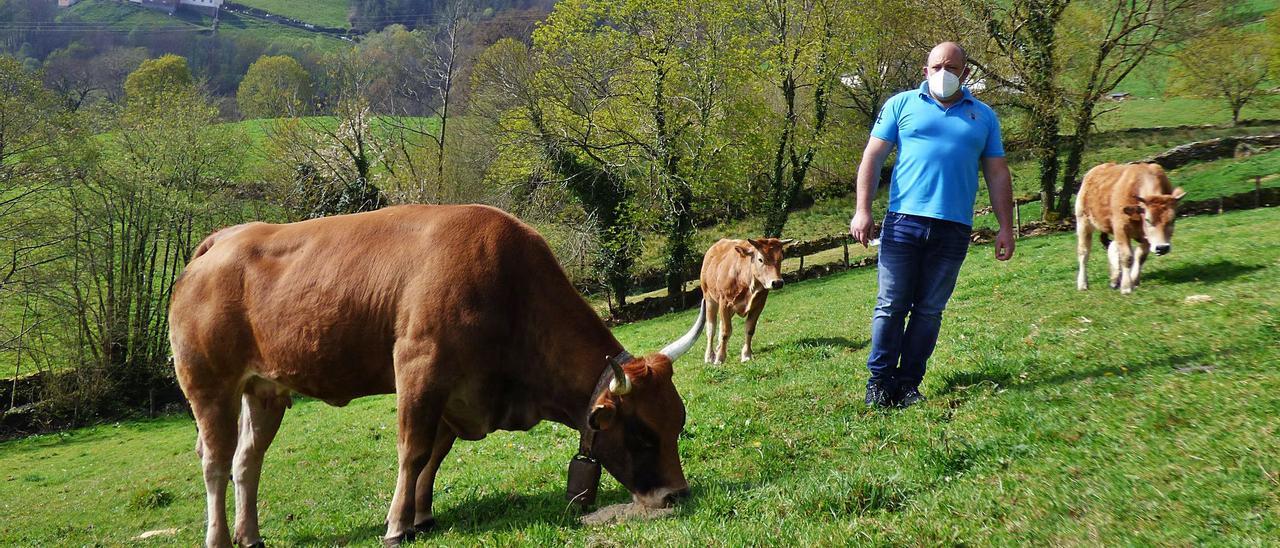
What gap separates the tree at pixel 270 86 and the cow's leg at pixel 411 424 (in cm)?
5504

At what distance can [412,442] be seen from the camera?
570 cm

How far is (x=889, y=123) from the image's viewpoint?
6.39 m

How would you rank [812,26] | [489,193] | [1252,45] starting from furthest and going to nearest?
[1252,45], [489,193], [812,26]

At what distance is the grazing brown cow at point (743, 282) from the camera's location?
14.1 m

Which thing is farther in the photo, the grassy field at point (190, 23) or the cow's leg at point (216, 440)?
the grassy field at point (190, 23)

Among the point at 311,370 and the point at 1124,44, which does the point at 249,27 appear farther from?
the point at 311,370

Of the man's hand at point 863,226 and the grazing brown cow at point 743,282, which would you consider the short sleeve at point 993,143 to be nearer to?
the man's hand at point 863,226

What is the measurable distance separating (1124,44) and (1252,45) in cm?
2235

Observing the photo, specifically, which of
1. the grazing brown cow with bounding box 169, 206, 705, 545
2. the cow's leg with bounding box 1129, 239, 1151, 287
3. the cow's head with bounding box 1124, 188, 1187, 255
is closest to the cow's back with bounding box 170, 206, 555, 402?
the grazing brown cow with bounding box 169, 206, 705, 545

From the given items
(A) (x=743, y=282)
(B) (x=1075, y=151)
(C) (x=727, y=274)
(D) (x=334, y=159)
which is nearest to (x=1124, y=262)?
(A) (x=743, y=282)

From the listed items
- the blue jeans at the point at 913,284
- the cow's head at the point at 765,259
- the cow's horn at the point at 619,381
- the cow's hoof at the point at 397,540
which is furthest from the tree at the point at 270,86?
the cow's horn at the point at 619,381

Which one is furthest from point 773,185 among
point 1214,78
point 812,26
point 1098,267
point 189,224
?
point 1214,78

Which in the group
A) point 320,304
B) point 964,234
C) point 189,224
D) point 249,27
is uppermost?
point 249,27

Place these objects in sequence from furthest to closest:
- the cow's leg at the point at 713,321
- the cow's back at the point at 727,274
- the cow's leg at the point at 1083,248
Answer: the cow's leg at the point at 713,321 < the cow's back at the point at 727,274 < the cow's leg at the point at 1083,248
